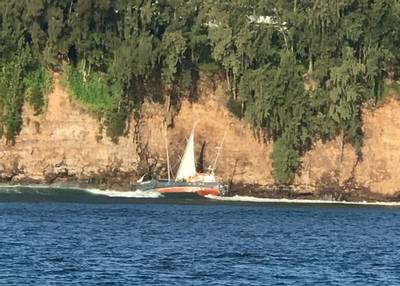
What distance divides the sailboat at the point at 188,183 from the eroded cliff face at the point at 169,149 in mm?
1967

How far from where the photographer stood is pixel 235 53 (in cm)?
8525

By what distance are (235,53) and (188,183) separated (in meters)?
9.29

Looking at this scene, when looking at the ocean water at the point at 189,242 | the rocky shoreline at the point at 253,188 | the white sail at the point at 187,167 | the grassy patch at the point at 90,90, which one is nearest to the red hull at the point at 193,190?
the white sail at the point at 187,167

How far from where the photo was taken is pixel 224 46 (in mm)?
84562

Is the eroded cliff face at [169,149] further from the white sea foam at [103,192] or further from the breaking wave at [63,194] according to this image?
the breaking wave at [63,194]

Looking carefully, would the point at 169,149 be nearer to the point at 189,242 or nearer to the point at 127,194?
the point at 127,194

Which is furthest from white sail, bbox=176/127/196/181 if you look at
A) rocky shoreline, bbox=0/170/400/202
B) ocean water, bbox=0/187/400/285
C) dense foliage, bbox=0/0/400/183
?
dense foliage, bbox=0/0/400/183

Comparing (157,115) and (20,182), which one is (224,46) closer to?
(157,115)

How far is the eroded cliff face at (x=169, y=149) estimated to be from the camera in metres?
87.4

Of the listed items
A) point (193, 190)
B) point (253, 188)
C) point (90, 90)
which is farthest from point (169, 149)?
point (90, 90)

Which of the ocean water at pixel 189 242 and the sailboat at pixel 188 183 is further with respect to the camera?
the sailboat at pixel 188 183

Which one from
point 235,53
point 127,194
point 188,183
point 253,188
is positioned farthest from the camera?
point 253,188

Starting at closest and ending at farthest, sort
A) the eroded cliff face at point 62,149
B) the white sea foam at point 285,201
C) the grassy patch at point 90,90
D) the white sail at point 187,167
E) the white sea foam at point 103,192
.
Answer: the white sea foam at point 103,192
the white sea foam at point 285,201
the white sail at point 187,167
the eroded cliff face at point 62,149
the grassy patch at point 90,90

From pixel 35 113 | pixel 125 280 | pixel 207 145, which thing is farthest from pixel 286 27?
pixel 125 280
